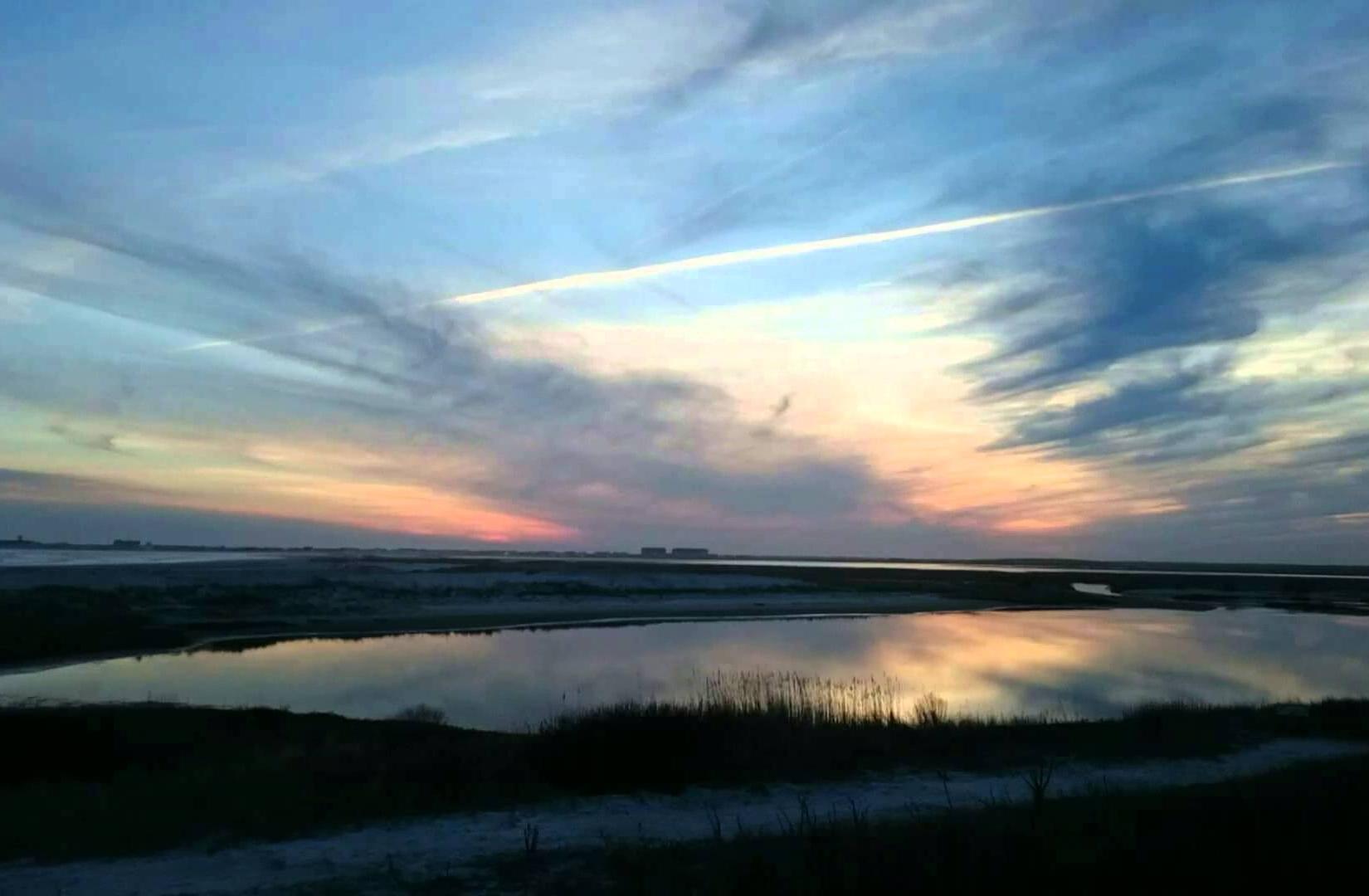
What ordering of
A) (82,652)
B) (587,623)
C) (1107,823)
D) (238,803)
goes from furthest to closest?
(587,623)
(82,652)
(238,803)
(1107,823)

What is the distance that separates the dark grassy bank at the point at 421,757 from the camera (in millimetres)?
11852

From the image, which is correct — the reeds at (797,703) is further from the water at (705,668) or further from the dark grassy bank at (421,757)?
the water at (705,668)

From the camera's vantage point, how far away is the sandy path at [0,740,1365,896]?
9688 millimetres

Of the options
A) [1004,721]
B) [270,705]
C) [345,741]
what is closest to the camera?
[345,741]

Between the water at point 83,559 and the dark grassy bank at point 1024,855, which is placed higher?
the water at point 83,559

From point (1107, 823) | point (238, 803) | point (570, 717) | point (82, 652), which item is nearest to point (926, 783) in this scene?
point (1107, 823)

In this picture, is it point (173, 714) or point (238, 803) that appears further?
point (173, 714)

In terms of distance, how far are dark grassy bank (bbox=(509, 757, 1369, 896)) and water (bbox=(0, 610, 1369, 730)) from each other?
12.6 metres

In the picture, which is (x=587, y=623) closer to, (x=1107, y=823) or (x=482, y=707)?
(x=482, y=707)

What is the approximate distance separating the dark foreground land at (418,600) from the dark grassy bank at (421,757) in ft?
55.4

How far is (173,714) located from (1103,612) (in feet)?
191

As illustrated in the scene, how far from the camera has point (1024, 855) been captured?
8.63m

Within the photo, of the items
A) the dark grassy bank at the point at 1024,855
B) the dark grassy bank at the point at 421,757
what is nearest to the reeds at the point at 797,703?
the dark grassy bank at the point at 421,757

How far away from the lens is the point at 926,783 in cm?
1432
